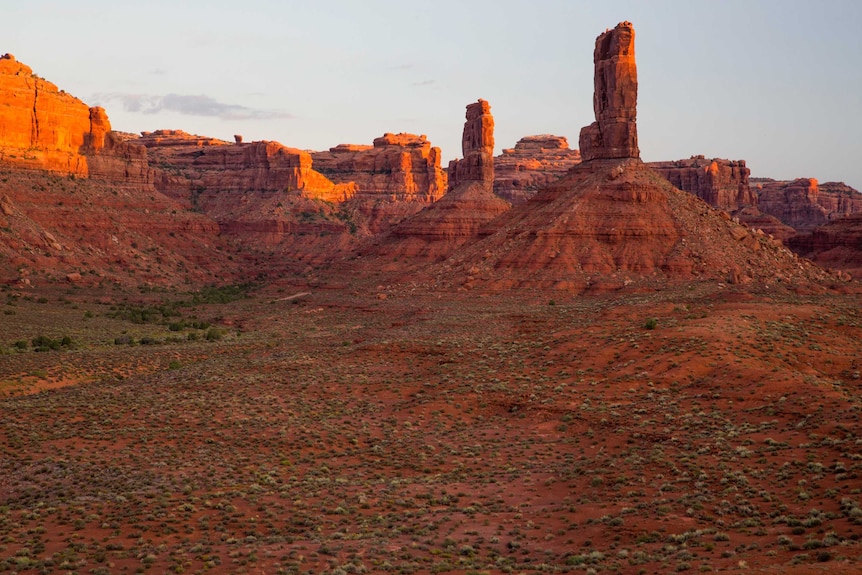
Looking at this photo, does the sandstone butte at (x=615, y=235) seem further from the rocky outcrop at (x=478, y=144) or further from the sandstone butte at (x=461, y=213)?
the rocky outcrop at (x=478, y=144)

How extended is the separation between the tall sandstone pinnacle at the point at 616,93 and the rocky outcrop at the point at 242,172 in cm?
6331

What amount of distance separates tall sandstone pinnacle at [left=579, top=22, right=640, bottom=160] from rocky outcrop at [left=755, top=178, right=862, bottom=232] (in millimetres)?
96420

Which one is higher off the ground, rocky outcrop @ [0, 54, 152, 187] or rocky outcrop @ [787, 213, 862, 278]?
rocky outcrop @ [0, 54, 152, 187]

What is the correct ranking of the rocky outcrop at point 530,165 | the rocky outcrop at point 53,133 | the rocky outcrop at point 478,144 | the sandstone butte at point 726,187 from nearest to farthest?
the rocky outcrop at point 53,133 → the rocky outcrop at point 478,144 → the sandstone butte at point 726,187 → the rocky outcrop at point 530,165

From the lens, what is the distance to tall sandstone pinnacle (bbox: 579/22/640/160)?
7731 cm

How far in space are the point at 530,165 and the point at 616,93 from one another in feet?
274

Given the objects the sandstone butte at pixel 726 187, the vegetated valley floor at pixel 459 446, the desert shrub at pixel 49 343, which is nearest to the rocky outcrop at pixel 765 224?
the sandstone butte at pixel 726 187

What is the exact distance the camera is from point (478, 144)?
11138cm

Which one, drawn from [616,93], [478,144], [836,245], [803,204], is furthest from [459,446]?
[803,204]

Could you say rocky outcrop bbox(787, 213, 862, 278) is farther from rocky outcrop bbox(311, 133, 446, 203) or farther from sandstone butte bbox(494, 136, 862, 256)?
rocky outcrop bbox(311, 133, 446, 203)

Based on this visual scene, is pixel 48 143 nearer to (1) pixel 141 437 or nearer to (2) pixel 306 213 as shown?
(2) pixel 306 213

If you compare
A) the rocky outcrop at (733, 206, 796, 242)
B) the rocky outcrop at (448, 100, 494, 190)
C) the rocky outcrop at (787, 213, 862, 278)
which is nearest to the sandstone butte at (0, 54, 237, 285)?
the rocky outcrop at (448, 100, 494, 190)

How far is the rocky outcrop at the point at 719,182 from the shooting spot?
143m

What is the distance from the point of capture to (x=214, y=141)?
16000 cm
